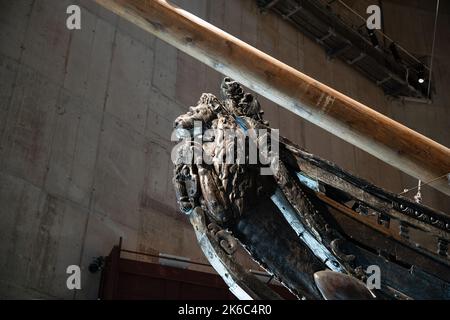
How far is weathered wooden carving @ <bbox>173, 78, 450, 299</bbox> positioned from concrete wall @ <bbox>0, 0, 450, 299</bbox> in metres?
3.71

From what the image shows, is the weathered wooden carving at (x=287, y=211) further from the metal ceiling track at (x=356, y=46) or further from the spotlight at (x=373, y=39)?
the spotlight at (x=373, y=39)

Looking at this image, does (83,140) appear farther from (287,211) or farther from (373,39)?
(373,39)

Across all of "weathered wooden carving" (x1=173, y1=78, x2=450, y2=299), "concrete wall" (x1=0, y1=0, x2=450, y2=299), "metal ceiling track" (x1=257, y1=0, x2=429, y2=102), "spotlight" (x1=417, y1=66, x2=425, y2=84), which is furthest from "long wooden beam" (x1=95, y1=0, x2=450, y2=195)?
"spotlight" (x1=417, y1=66, x2=425, y2=84)

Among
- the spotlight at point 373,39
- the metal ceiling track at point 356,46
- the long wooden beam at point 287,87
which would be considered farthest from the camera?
the spotlight at point 373,39

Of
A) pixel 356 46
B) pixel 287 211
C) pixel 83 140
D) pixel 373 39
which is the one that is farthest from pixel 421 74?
pixel 287 211

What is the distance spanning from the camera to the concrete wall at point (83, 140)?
21.0 feet

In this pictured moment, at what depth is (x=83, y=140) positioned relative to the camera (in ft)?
24.0

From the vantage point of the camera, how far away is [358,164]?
11.5m

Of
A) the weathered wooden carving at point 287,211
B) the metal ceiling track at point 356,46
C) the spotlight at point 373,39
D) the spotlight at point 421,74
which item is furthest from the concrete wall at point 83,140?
the spotlight at point 421,74

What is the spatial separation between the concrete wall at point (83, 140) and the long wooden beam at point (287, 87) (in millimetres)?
3712

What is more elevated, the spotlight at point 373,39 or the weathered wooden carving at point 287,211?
the spotlight at point 373,39

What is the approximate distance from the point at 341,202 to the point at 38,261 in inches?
159
